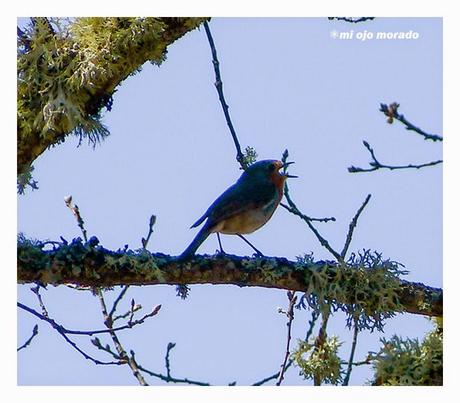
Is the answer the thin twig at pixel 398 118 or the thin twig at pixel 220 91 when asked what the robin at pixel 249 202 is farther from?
the thin twig at pixel 398 118

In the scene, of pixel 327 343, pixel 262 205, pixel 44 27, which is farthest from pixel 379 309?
pixel 44 27

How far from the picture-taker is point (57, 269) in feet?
13.6

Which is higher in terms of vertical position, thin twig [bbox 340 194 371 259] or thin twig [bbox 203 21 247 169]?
thin twig [bbox 203 21 247 169]

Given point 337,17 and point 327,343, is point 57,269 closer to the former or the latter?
point 327,343

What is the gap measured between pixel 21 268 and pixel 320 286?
134 cm

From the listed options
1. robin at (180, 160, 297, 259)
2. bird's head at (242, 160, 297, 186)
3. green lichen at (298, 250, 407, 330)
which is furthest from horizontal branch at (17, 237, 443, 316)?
bird's head at (242, 160, 297, 186)

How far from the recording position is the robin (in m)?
5.05

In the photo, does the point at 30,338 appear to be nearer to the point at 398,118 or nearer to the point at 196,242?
the point at 196,242

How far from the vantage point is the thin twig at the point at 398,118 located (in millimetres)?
3418

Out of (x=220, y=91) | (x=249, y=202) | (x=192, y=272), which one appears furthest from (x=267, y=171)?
(x=192, y=272)

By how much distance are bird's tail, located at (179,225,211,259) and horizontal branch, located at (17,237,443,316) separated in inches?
3.1

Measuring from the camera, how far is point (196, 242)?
15.0 feet

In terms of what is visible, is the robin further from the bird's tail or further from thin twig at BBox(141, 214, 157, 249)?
thin twig at BBox(141, 214, 157, 249)

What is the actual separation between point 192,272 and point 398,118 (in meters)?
1.25
